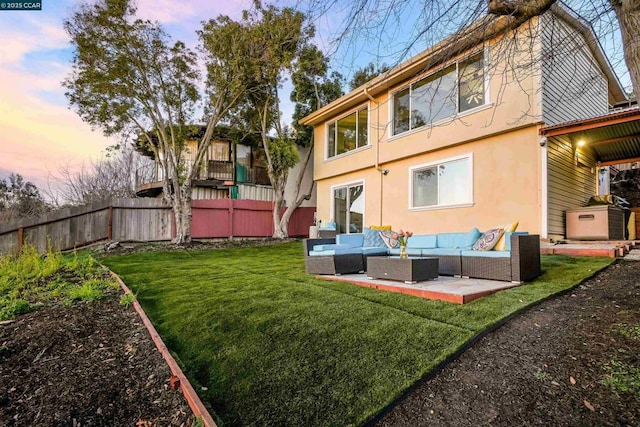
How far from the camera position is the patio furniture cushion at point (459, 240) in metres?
5.71

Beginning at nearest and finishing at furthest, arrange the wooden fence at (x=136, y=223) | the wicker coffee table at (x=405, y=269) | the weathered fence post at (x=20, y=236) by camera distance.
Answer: the wicker coffee table at (x=405, y=269)
the weathered fence post at (x=20, y=236)
the wooden fence at (x=136, y=223)

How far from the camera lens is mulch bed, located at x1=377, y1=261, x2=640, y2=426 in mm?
1966

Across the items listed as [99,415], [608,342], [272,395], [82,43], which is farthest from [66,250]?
[608,342]

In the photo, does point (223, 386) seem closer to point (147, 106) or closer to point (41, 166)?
A: point (147, 106)

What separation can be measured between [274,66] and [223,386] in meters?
11.4

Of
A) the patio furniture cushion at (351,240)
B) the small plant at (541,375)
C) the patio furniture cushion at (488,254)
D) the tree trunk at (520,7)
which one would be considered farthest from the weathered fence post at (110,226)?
the small plant at (541,375)

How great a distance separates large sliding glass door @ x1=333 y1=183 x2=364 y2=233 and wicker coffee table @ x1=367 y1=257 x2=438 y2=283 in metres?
6.20

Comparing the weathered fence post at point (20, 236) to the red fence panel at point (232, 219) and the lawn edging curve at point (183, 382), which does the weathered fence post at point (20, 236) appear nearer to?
the red fence panel at point (232, 219)

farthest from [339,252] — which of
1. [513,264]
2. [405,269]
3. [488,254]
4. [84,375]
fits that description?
[84,375]

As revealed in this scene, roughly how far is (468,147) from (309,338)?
7095 millimetres

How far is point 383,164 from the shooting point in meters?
10.4

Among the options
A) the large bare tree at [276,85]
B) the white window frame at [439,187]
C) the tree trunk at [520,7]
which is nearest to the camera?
the tree trunk at [520,7]

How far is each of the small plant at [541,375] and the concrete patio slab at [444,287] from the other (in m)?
1.36

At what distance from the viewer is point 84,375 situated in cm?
261
